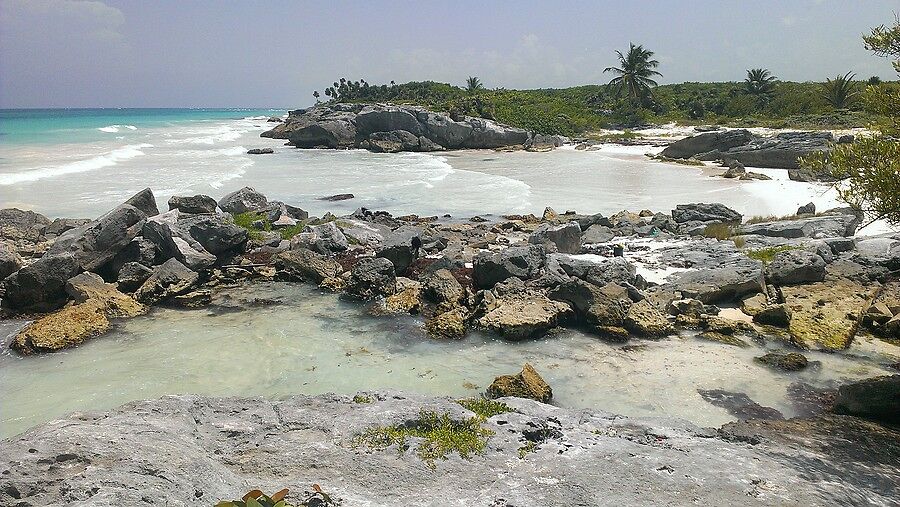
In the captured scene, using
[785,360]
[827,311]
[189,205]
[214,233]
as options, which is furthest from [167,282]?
[827,311]

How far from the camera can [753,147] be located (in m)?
37.6

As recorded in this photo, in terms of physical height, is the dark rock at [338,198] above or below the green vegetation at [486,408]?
above

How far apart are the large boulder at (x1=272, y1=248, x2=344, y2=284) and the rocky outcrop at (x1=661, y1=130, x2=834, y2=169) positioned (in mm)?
28770

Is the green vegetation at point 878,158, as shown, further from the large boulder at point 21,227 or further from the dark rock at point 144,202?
the large boulder at point 21,227

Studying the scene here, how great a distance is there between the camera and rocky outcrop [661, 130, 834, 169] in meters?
34.8

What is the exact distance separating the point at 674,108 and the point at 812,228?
64102 millimetres

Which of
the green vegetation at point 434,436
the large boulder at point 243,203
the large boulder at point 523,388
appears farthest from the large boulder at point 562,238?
the large boulder at point 243,203

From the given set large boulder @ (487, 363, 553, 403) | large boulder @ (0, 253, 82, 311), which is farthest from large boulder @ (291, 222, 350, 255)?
large boulder @ (487, 363, 553, 403)

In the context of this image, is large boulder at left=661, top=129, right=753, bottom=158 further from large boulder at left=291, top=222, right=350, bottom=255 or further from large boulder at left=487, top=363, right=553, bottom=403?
large boulder at left=487, top=363, right=553, bottom=403

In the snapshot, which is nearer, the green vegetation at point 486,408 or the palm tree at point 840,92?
the green vegetation at point 486,408

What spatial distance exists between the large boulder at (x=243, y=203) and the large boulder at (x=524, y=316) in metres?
12.9

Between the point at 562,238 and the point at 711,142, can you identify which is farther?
the point at 711,142

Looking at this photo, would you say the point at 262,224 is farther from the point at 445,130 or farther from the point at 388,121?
the point at 388,121

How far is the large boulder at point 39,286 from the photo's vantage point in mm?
12062
